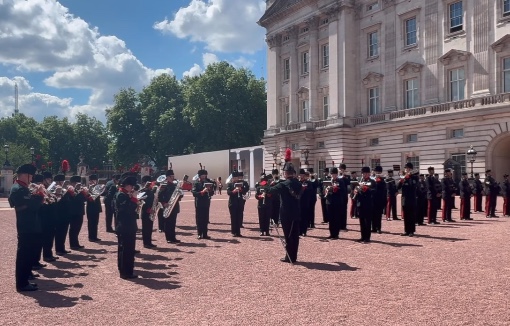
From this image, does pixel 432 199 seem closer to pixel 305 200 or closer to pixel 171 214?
pixel 305 200

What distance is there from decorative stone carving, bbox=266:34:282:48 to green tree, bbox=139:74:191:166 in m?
20.2

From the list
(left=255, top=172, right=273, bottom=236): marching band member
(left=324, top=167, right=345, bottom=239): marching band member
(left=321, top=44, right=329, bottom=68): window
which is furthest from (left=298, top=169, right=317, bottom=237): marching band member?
(left=321, top=44, right=329, bottom=68): window

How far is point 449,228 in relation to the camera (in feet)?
52.4

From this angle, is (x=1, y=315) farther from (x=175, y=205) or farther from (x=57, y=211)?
(x=175, y=205)

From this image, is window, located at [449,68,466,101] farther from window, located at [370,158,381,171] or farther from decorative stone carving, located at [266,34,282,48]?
decorative stone carving, located at [266,34,282,48]

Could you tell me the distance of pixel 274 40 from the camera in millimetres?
52812

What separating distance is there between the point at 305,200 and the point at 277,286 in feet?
24.0

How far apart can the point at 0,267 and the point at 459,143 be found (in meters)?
32.0

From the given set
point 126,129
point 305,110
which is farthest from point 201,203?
point 126,129

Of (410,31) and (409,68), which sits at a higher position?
(410,31)

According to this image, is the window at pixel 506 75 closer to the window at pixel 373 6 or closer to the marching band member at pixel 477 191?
the window at pixel 373 6

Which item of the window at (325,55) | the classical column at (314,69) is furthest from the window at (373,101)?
the window at (325,55)

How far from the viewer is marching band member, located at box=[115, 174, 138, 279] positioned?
9.28 metres

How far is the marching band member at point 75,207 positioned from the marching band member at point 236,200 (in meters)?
4.33
